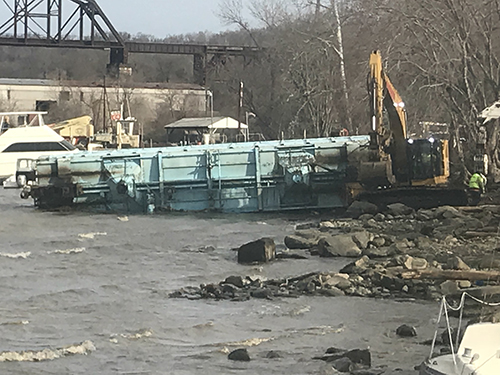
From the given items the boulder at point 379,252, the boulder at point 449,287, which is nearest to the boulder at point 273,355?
the boulder at point 449,287

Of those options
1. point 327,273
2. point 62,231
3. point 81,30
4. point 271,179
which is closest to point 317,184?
point 271,179

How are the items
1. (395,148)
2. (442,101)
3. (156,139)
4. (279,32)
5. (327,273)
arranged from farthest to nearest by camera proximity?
(156,139) → (279,32) → (442,101) → (395,148) → (327,273)

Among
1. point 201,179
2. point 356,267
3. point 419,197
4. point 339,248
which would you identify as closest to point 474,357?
point 356,267

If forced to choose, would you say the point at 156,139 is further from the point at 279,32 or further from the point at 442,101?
the point at 442,101

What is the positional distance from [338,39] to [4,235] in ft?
83.8

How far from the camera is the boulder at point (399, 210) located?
1174 inches

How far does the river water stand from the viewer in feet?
41.0

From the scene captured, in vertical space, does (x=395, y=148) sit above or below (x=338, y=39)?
below

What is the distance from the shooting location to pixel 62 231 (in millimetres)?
29922

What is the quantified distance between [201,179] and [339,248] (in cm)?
1312

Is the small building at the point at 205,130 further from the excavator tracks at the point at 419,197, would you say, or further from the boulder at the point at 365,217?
the boulder at the point at 365,217

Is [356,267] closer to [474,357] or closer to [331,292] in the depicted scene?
[331,292]

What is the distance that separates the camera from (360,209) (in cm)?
3109

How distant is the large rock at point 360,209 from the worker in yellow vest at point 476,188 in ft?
10.3
